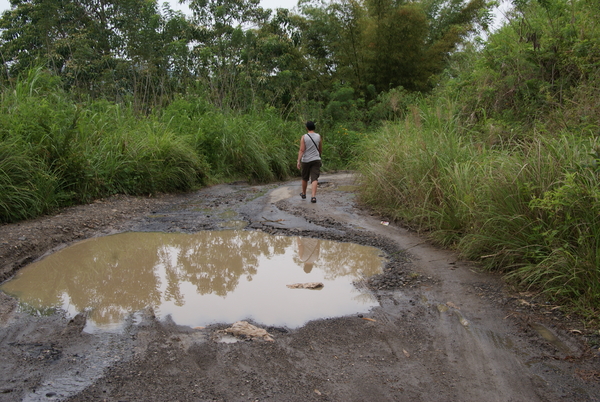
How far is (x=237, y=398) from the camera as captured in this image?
243 centimetres

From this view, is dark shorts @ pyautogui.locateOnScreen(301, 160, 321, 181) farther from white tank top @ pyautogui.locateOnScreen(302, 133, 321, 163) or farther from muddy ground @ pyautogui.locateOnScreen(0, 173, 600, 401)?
muddy ground @ pyautogui.locateOnScreen(0, 173, 600, 401)

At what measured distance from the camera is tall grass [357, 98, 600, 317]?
Result: 369 cm

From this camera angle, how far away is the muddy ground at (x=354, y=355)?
2.52 metres

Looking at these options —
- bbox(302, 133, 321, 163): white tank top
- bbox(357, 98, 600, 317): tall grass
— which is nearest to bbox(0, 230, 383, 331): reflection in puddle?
bbox(357, 98, 600, 317): tall grass

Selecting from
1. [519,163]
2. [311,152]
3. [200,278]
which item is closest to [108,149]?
[311,152]

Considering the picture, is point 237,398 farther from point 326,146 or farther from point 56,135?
point 326,146

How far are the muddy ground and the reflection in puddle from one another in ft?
0.61

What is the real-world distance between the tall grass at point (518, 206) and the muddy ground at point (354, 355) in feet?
0.98

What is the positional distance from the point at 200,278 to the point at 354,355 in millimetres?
2102

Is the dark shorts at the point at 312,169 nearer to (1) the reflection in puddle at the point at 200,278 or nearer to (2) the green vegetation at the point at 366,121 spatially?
(2) the green vegetation at the point at 366,121

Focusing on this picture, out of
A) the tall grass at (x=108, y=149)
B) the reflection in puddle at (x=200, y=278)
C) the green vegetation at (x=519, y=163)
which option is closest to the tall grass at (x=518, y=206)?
the green vegetation at (x=519, y=163)

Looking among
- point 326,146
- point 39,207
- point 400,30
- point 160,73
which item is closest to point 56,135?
point 39,207

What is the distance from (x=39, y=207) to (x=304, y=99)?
12.4 metres

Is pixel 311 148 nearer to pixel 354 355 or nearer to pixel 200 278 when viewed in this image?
pixel 200 278
